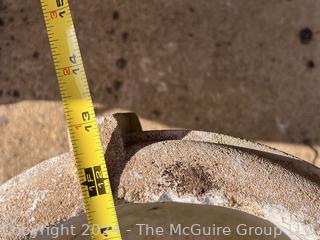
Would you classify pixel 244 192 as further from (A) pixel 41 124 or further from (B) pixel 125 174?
(A) pixel 41 124

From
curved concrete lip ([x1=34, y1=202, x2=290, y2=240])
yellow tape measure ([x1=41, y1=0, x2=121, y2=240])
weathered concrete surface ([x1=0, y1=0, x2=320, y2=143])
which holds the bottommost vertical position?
curved concrete lip ([x1=34, y1=202, x2=290, y2=240])

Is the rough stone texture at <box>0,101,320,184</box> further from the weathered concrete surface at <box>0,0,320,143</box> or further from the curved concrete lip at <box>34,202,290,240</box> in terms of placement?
the curved concrete lip at <box>34,202,290,240</box>

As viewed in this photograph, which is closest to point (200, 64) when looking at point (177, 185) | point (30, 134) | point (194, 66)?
point (194, 66)

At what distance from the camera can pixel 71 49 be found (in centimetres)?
122

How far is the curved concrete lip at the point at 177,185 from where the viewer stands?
1009 millimetres

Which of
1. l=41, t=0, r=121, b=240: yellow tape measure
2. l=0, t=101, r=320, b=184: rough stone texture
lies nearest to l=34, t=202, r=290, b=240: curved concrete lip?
l=41, t=0, r=121, b=240: yellow tape measure

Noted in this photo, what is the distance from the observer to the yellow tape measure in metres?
1.09

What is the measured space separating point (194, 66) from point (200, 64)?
2cm

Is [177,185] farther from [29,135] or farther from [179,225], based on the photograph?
[29,135]

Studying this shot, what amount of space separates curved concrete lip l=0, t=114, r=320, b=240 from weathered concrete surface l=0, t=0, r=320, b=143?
62 centimetres

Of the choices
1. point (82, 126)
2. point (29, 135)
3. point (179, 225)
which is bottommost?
point (179, 225)

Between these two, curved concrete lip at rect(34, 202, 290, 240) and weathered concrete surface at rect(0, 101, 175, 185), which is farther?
weathered concrete surface at rect(0, 101, 175, 185)

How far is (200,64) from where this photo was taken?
174cm

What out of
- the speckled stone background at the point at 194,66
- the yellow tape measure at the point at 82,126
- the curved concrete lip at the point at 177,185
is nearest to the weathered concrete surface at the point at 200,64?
the speckled stone background at the point at 194,66
